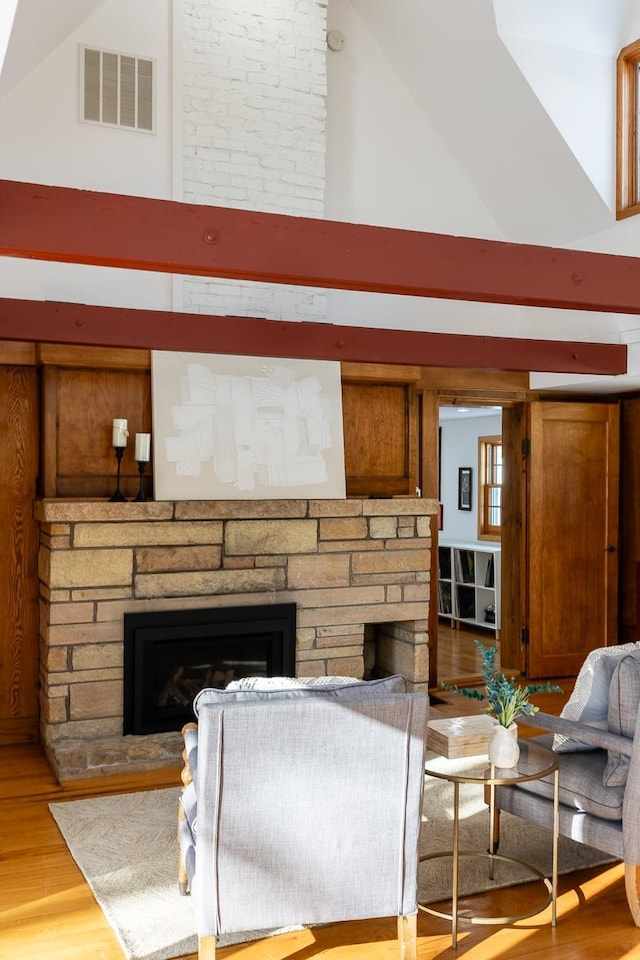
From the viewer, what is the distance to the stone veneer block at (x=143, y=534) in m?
5.14

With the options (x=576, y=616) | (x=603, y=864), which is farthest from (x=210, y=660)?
(x=576, y=616)

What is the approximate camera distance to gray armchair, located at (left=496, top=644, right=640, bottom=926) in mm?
3168

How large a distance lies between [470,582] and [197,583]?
4726 mm

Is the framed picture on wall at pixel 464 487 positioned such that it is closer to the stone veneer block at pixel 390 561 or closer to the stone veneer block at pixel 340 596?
the stone veneer block at pixel 390 561

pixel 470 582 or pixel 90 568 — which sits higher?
pixel 90 568

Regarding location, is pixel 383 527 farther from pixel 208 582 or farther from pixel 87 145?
pixel 87 145

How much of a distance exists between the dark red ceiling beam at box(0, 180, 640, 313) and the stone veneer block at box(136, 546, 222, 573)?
2.53 meters

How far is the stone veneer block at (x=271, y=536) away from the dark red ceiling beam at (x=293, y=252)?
8.20ft

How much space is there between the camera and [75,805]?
449 centimetres

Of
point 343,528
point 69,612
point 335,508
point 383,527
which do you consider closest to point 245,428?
point 335,508

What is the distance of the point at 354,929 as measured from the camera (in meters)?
3.21

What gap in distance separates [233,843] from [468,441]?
8.01m

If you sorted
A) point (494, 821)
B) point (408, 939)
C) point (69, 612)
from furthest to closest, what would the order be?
point (69, 612), point (494, 821), point (408, 939)

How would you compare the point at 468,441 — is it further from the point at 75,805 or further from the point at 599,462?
the point at 75,805
